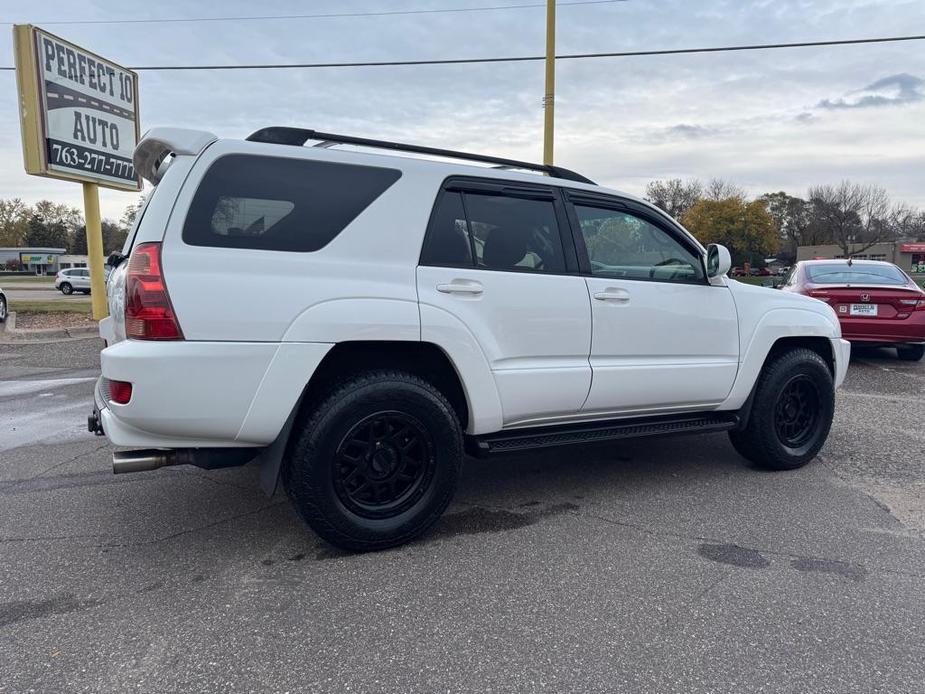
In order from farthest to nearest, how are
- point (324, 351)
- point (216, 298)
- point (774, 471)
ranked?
point (774, 471) < point (324, 351) < point (216, 298)

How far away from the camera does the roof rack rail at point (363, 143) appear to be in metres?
3.16

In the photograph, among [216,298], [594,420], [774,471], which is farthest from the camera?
[774,471]

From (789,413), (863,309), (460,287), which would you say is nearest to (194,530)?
(460,287)

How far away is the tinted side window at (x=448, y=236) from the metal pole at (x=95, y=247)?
38.7ft

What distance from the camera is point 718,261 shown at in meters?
4.13

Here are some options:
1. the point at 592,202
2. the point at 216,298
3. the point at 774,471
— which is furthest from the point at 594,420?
the point at 216,298

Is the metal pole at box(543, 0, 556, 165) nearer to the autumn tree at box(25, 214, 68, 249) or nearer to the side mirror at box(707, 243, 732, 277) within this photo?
the side mirror at box(707, 243, 732, 277)

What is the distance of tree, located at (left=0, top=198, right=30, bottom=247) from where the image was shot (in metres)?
92.8

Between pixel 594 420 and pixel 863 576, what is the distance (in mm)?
1520

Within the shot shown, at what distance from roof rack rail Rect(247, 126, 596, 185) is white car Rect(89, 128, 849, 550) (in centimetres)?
1

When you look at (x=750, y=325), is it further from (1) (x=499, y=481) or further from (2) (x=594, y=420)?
(1) (x=499, y=481)

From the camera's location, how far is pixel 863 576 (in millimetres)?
3014

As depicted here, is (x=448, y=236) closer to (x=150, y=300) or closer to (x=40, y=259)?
(x=150, y=300)

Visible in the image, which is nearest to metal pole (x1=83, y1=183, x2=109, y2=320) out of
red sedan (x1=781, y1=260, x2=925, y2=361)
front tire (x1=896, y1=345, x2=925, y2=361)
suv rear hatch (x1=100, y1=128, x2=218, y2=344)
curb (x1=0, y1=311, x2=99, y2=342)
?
curb (x1=0, y1=311, x2=99, y2=342)
